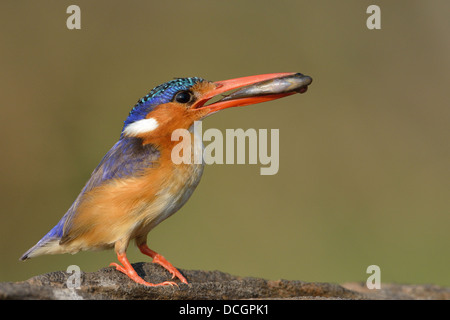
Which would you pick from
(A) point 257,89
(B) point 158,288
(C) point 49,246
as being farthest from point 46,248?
(A) point 257,89

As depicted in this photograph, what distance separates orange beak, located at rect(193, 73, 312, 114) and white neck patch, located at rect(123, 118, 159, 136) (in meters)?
0.27

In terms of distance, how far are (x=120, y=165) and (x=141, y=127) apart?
29cm

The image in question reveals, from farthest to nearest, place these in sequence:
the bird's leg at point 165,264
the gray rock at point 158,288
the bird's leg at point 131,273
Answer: the bird's leg at point 165,264, the bird's leg at point 131,273, the gray rock at point 158,288

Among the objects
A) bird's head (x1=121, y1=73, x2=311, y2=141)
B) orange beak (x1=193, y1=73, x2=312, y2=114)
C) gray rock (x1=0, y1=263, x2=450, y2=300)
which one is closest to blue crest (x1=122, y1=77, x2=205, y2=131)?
bird's head (x1=121, y1=73, x2=311, y2=141)

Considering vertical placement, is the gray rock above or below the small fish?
below

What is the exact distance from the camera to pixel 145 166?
127 inches

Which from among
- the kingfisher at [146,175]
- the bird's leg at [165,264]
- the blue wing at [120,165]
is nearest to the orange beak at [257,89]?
the kingfisher at [146,175]

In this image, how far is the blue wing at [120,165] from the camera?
128 inches

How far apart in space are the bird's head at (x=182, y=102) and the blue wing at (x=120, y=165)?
9 cm

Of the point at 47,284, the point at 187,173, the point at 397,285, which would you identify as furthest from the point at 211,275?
the point at 397,285

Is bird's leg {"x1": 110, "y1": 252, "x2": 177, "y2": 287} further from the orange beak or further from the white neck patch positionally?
the orange beak

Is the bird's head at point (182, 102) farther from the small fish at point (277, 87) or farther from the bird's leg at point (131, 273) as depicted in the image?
the bird's leg at point (131, 273)

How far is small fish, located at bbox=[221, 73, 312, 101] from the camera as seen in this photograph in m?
3.33
